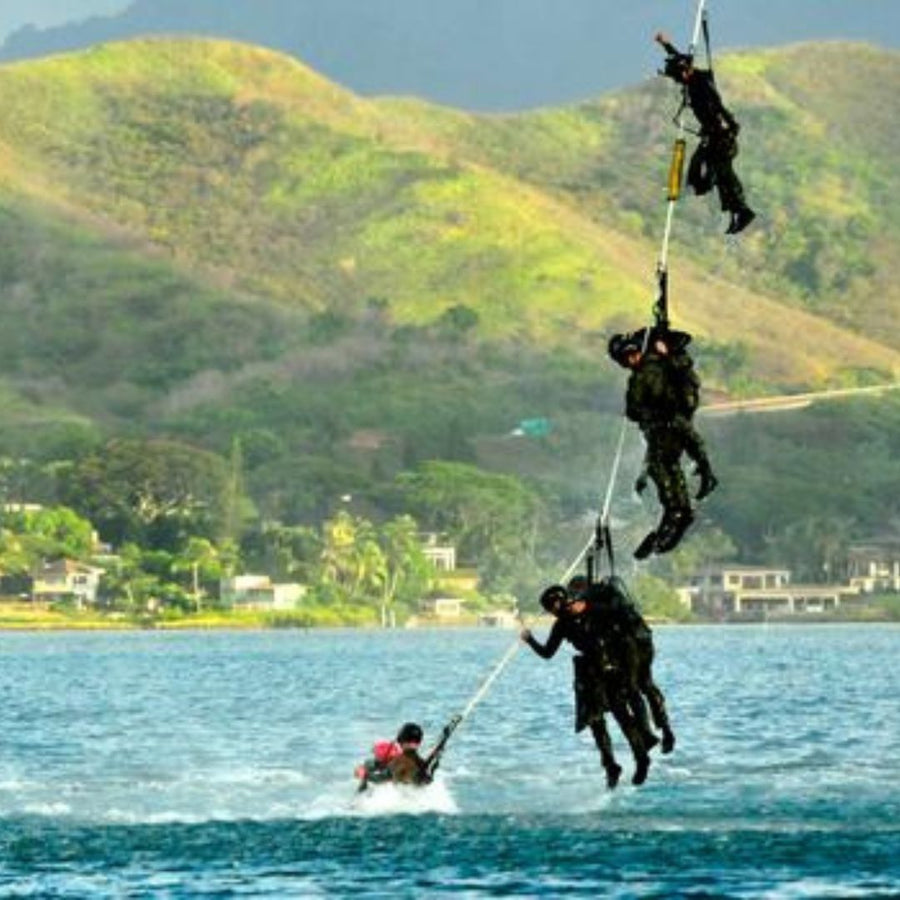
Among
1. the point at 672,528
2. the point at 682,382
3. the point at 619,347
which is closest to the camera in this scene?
the point at 619,347

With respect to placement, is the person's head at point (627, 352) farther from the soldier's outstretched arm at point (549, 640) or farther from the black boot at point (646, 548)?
the soldier's outstretched arm at point (549, 640)

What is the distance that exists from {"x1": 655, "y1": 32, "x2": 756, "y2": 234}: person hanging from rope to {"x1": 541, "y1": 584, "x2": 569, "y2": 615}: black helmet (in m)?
5.15

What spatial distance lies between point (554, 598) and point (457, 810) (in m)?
20.0

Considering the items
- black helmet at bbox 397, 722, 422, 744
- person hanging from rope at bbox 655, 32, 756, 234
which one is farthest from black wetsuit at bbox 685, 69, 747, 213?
black helmet at bbox 397, 722, 422, 744

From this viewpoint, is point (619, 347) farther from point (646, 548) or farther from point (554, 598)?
point (554, 598)

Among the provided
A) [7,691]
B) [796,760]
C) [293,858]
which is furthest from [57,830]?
[7,691]

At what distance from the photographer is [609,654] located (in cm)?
4384

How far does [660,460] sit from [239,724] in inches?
2893

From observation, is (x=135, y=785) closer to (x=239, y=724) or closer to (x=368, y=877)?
(x=368, y=877)

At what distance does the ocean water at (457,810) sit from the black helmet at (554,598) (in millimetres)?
5786

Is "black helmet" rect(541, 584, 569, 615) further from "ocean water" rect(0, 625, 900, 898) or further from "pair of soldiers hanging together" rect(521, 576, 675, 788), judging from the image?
"ocean water" rect(0, 625, 900, 898)

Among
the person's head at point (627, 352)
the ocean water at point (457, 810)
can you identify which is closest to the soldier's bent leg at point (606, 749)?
the ocean water at point (457, 810)

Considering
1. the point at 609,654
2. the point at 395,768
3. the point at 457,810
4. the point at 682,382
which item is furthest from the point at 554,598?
the point at 457,810

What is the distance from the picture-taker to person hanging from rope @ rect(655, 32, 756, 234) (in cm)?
4100
